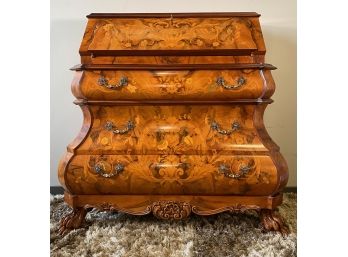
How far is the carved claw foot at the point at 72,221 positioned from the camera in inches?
54.3

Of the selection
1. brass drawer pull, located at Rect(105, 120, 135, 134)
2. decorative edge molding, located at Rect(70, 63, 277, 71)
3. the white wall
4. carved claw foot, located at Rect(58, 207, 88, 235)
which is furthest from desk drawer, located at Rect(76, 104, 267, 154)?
the white wall

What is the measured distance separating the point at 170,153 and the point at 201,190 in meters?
0.19

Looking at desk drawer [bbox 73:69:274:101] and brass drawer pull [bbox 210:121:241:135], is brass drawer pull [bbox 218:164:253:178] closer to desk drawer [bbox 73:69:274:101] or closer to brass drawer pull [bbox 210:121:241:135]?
brass drawer pull [bbox 210:121:241:135]

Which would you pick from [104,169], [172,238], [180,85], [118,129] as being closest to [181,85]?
[180,85]

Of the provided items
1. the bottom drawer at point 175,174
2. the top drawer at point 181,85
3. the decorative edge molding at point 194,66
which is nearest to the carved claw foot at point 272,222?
the bottom drawer at point 175,174

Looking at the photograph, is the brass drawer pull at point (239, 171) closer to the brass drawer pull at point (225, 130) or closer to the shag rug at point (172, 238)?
the brass drawer pull at point (225, 130)

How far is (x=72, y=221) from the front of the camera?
1.39 m

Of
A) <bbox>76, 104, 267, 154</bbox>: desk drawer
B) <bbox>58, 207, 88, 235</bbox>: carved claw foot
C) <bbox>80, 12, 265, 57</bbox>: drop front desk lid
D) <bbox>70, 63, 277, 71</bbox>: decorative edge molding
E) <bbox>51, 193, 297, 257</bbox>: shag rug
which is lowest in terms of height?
<bbox>51, 193, 297, 257</bbox>: shag rug

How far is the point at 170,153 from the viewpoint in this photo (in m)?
1.32

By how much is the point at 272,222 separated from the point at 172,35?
860 mm

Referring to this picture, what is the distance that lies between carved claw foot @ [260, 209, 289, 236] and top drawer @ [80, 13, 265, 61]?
65 centimetres

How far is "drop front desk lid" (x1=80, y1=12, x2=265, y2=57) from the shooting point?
1.34 metres
